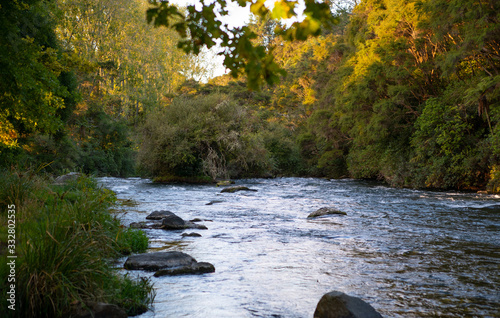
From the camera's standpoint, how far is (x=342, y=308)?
4.36 metres

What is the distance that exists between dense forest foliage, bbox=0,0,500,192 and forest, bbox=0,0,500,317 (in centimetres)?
9

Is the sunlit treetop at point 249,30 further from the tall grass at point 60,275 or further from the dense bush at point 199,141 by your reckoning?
the dense bush at point 199,141

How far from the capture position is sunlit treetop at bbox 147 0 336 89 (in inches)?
94.3

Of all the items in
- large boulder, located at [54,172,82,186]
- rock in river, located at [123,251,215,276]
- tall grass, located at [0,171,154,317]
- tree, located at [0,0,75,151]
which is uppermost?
tree, located at [0,0,75,151]

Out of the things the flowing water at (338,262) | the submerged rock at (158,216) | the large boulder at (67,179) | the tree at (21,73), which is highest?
the tree at (21,73)

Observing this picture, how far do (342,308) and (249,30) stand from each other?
3.10 m

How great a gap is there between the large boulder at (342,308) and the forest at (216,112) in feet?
6.83

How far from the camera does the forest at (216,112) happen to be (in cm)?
409

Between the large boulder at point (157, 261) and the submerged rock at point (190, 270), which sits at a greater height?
the large boulder at point (157, 261)

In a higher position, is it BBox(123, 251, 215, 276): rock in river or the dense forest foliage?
the dense forest foliage

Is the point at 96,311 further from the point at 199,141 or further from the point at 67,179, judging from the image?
the point at 199,141

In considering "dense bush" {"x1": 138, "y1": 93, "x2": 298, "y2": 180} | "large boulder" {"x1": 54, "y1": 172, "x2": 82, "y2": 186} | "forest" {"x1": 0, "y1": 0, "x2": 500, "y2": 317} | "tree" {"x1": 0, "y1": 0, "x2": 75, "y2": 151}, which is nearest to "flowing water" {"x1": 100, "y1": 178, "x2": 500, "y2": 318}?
"forest" {"x1": 0, "y1": 0, "x2": 500, "y2": 317}

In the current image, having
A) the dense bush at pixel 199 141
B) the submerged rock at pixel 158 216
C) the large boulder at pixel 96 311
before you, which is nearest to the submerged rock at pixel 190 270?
the large boulder at pixel 96 311

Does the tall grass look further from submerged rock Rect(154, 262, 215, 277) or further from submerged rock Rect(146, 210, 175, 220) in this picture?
submerged rock Rect(146, 210, 175, 220)
